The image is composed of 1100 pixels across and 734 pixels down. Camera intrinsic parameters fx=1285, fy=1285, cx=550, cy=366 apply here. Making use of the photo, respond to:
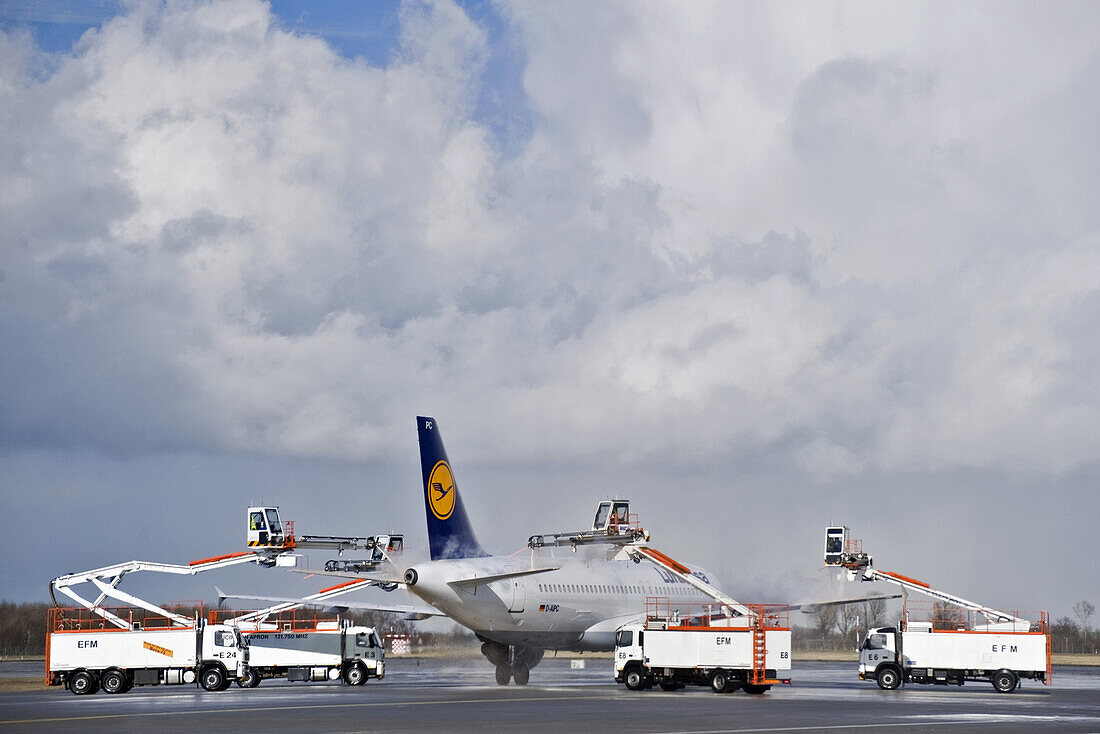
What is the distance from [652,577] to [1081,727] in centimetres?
3736

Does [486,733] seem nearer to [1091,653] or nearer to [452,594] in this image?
[452,594]

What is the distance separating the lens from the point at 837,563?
5434 cm

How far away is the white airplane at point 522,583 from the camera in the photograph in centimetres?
5331

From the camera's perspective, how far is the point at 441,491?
58469mm

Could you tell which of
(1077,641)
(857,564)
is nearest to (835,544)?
(857,564)

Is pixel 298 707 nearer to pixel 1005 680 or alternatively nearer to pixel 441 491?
pixel 441 491

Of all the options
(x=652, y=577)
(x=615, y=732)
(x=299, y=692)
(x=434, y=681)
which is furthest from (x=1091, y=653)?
(x=615, y=732)

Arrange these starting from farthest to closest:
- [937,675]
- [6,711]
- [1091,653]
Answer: [1091,653] → [937,675] → [6,711]

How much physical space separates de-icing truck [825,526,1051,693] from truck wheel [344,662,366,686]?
20709 mm

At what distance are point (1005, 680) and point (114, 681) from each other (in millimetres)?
35093

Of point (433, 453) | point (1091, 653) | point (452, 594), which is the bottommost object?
point (1091, 653)

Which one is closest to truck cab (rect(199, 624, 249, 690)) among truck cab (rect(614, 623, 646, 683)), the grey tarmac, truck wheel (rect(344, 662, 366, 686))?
the grey tarmac

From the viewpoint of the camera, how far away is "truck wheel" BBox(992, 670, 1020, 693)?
171 feet

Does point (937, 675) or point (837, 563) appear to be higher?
point (837, 563)
